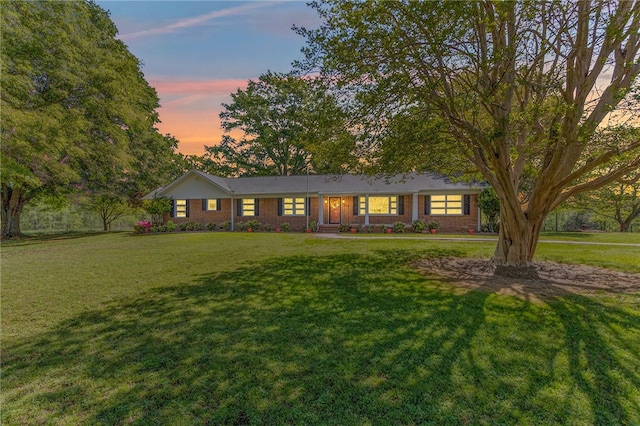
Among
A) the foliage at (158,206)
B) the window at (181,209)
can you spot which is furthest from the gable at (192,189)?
the foliage at (158,206)

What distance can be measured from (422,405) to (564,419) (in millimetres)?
1078

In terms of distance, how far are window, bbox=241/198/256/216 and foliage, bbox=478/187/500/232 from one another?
15475 millimetres

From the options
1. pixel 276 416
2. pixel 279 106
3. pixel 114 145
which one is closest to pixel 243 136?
pixel 279 106

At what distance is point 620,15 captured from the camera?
518 centimetres

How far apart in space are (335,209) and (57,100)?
16781 mm

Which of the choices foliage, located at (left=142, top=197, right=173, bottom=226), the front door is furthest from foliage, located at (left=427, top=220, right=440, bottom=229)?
foliage, located at (left=142, top=197, right=173, bottom=226)

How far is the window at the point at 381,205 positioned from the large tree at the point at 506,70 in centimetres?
1301

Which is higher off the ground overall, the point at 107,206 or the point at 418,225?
the point at 107,206

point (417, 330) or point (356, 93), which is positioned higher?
point (356, 93)

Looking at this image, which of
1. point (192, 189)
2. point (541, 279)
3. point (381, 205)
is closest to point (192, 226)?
point (192, 189)

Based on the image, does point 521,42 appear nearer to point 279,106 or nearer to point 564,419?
point 564,419

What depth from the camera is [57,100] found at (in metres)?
14.9

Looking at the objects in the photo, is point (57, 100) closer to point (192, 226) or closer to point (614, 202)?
point (192, 226)

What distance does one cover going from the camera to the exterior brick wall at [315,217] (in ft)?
62.6
